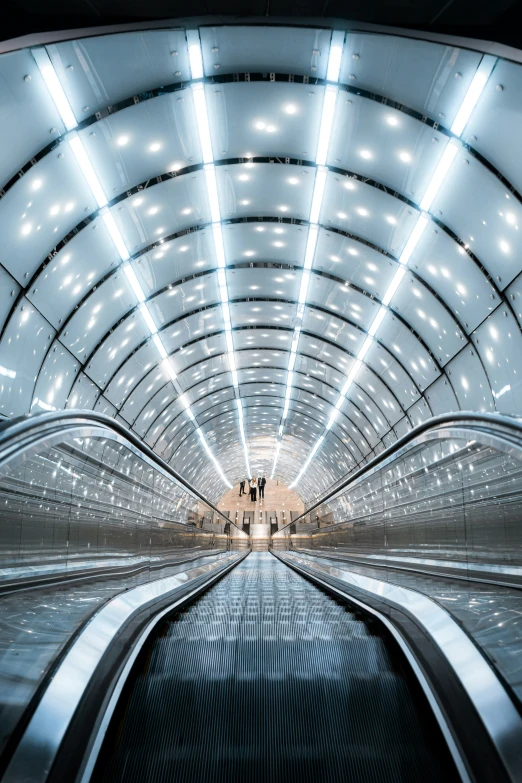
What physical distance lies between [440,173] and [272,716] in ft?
40.2

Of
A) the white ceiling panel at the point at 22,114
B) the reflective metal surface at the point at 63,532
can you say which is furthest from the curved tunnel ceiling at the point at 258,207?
the reflective metal surface at the point at 63,532

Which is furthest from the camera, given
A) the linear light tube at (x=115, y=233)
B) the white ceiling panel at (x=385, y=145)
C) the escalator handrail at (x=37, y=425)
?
the linear light tube at (x=115, y=233)

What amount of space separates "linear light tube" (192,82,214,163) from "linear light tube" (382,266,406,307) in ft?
20.6

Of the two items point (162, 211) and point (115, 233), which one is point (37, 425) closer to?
point (115, 233)

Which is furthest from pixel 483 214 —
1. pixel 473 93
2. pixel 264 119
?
pixel 264 119

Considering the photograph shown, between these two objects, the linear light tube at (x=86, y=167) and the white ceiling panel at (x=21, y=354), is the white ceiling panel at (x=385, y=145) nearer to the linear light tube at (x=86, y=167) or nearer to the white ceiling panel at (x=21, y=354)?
the linear light tube at (x=86, y=167)

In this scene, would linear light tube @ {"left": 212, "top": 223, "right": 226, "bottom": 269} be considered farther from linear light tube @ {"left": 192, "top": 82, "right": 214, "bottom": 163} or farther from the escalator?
the escalator

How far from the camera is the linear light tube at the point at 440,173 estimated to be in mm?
12500

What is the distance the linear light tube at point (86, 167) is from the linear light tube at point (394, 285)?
322 inches

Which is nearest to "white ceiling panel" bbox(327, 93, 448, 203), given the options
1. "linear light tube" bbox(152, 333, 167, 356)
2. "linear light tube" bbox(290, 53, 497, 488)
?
"linear light tube" bbox(290, 53, 497, 488)

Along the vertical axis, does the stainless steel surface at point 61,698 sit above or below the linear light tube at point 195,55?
below

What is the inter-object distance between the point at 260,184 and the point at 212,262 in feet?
14.6

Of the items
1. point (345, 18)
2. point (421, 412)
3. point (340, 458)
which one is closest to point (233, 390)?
point (340, 458)

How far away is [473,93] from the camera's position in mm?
10953
